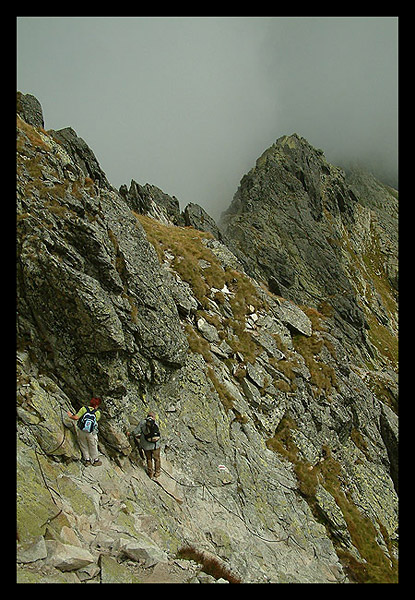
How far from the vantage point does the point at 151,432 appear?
48.9ft

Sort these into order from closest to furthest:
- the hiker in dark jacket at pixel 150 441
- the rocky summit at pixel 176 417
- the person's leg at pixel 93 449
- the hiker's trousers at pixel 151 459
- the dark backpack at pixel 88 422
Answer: the rocky summit at pixel 176 417 < the dark backpack at pixel 88 422 < the person's leg at pixel 93 449 < the hiker in dark jacket at pixel 150 441 < the hiker's trousers at pixel 151 459

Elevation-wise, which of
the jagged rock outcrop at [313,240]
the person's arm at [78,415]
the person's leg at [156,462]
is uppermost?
the jagged rock outcrop at [313,240]

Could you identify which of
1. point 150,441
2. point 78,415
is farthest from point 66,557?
point 150,441

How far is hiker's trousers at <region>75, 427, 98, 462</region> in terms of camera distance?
1346 cm

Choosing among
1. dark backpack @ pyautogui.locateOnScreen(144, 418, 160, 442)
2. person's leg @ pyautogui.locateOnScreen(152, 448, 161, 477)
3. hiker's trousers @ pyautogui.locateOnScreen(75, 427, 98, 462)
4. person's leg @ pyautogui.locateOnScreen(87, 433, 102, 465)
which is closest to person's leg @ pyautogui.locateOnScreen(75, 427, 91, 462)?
hiker's trousers @ pyautogui.locateOnScreen(75, 427, 98, 462)

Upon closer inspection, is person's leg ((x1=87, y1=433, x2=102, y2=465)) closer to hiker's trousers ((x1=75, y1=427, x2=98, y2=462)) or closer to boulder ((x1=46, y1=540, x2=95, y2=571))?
hiker's trousers ((x1=75, y1=427, x2=98, y2=462))

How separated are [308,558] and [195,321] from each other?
50.9 ft

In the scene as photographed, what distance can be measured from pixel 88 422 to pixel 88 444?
1.09 m

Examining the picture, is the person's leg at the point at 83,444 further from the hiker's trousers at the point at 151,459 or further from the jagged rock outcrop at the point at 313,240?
the jagged rock outcrop at the point at 313,240

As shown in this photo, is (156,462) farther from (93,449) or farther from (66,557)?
(66,557)


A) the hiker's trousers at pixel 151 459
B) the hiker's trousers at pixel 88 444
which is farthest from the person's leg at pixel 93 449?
the hiker's trousers at pixel 151 459

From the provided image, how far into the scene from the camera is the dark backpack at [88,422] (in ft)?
43.4

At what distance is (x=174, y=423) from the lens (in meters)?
18.4
